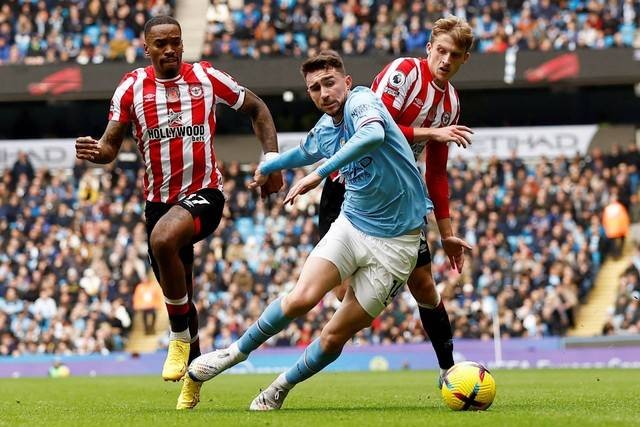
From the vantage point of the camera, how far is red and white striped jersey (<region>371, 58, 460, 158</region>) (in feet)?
28.9

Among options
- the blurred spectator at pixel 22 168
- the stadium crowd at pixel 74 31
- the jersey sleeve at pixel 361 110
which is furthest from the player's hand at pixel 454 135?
the blurred spectator at pixel 22 168

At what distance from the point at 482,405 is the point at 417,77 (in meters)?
2.44

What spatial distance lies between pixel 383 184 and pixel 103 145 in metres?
2.24

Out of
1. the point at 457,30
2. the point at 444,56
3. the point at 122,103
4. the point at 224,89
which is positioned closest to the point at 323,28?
the point at 224,89

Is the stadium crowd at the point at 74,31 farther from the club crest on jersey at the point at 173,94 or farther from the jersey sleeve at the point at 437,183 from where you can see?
the jersey sleeve at the point at 437,183

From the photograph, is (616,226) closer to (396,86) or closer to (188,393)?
(396,86)

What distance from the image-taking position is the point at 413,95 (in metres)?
8.88

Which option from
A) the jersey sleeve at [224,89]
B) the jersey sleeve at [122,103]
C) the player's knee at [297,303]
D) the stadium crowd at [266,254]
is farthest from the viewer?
the stadium crowd at [266,254]

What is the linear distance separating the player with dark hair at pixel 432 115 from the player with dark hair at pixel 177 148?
3.30 ft

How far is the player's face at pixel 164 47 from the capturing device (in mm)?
8922

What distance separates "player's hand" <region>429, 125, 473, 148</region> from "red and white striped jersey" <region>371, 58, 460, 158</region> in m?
0.72

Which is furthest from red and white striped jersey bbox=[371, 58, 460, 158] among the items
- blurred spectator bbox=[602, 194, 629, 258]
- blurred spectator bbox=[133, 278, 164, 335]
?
blurred spectator bbox=[602, 194, 629, 258]

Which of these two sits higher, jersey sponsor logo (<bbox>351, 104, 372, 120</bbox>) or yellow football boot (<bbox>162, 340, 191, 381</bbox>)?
jersey sponsor logo (<bbox>351, 104, 372, 120</bbox>)

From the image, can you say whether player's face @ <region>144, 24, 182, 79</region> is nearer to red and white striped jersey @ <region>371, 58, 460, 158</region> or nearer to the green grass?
red and white striped jersey @ <region>371, 58, 460, 158</region>
